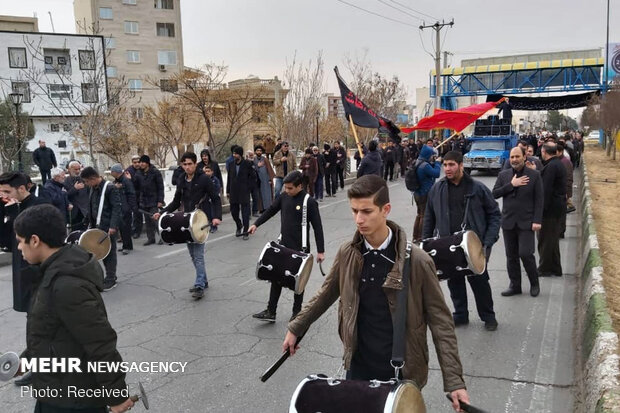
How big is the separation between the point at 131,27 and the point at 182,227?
55.4 metres

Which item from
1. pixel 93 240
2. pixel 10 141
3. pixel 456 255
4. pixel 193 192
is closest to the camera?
pixel 456 255

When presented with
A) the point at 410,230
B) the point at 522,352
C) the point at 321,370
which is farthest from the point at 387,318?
the point at 410,230

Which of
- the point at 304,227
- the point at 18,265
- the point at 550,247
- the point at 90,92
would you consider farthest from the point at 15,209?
the point at 90,92

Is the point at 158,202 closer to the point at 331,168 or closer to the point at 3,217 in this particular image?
the point at 3,217

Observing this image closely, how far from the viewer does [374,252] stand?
2.75 m

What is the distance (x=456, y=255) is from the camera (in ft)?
16.3

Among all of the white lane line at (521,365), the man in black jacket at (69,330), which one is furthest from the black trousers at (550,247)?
the man in black jacket at (69,330)

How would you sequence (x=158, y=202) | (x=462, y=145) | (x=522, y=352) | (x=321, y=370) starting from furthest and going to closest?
(x=462, y=145) < (x=158, y=202) < (x=522, y=352) < (x=321, y=370)

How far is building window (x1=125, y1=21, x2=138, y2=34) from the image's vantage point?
182ft

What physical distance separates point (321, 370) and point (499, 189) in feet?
11.7

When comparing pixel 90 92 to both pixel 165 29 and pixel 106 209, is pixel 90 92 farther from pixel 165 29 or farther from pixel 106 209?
pixel 165 29

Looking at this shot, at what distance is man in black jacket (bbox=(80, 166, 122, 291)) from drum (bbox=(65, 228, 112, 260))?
0.66m

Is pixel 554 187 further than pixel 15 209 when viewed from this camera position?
Yes

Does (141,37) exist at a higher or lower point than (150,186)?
higher
